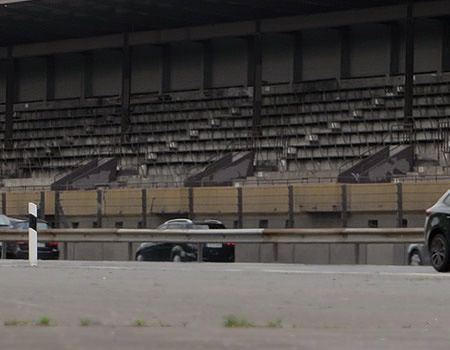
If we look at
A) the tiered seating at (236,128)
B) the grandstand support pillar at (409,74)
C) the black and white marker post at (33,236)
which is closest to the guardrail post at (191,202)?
the tiered seating at (236,128)

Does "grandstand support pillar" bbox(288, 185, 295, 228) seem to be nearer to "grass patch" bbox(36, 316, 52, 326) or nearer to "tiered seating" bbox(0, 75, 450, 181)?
"tiered seating" bbox(0, 75, 450, 181)

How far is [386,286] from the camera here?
14.3m

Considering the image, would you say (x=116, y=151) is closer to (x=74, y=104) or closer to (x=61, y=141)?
(x=61, y=141)

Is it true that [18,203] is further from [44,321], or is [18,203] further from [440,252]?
[44,321]

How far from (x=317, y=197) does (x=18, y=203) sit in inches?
501

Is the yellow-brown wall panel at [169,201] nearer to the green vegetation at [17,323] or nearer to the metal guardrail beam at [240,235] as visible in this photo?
the metal guardrail beam at [240,235]

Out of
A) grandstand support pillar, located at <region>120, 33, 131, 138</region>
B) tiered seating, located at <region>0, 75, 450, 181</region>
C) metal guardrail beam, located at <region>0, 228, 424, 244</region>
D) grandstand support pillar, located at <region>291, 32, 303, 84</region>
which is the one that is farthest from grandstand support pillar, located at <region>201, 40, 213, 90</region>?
metal guardrail beam, located at <region>0, 228, 424, 244</region>

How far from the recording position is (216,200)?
41000 mm

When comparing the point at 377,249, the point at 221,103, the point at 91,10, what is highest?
the point at 91,10

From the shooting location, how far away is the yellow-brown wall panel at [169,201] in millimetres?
42125

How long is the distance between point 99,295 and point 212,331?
397 centimetres

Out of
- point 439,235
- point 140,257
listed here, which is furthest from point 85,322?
point 140,257

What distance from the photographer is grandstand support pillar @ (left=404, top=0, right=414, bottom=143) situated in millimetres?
47134

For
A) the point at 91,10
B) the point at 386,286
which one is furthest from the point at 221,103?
the point at 386,286
